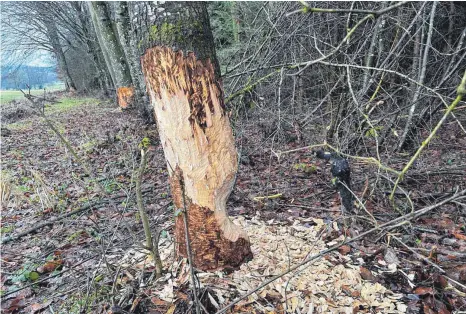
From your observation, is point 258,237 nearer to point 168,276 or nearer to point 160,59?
point 168,276

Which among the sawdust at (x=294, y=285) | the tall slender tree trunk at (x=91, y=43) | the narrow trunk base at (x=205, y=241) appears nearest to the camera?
the sawdust at (x=294, y=285)

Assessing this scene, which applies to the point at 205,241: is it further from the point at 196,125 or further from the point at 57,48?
the point at 57,48

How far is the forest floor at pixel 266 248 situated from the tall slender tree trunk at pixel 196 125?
0.25 m

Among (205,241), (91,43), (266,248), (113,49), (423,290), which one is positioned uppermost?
(91,43)

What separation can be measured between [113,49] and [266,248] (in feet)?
25.5

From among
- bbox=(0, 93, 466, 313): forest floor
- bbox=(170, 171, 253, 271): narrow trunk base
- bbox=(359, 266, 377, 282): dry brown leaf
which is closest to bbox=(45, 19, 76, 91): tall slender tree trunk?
bbox=(0, 93, 466, 313): forest floor

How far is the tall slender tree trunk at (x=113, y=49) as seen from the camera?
7793mm

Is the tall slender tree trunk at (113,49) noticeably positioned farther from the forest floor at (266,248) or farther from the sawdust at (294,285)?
the sawdust at (294,285)

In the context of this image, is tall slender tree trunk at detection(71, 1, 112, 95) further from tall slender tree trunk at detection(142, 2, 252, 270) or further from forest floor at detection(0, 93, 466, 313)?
tall slender tree trunk at detection(142, 2, 252, 270)

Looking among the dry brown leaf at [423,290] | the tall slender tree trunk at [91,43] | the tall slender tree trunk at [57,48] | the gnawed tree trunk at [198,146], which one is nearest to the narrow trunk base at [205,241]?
the gnawed tree trunk at [198,146]

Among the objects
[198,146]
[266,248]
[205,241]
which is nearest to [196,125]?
[198,146]

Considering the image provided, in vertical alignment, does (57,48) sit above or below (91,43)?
above

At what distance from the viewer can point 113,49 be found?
8.04 m

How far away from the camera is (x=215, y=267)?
193 centimetres
